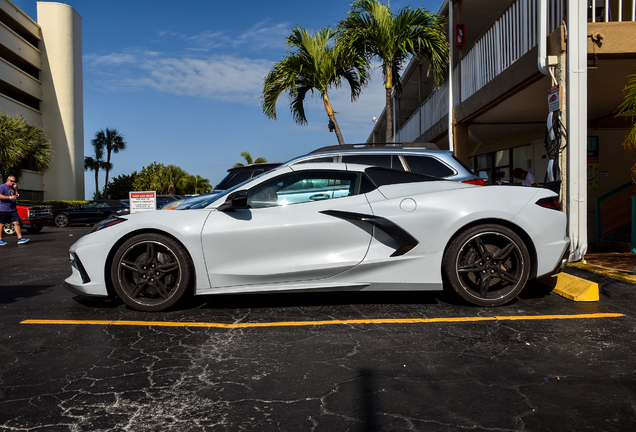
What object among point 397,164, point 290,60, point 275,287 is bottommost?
point 275,287

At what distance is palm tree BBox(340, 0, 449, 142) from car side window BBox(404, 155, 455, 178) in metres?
7.05

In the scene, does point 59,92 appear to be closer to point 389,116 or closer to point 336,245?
point 389,116

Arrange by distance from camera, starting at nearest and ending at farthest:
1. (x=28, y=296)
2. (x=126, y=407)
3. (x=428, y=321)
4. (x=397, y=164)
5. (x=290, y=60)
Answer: (x=126, y=407)
(x=428, y=321)
(x=28, y=296)
(x=397, y=164)
(x=290, y=60)

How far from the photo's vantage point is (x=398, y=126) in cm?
2744

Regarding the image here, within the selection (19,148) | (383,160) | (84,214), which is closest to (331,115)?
(383,160)

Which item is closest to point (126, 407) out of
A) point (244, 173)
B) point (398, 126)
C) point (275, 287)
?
point (275, 287)

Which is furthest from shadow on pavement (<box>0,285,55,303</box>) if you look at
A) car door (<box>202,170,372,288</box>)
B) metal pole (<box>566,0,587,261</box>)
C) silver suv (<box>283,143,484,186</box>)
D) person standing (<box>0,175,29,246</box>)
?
person standing (<box>0,175,29,246</box>)

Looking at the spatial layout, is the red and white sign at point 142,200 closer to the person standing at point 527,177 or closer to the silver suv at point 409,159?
the silver suv at point 409,159

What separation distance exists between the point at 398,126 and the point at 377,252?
2397 cm

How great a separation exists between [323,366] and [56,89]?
4778 centimetres

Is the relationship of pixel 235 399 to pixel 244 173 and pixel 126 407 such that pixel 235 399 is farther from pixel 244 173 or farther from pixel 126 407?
pixel 244 173

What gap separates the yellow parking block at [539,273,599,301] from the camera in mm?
4793

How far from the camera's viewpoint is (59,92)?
142ft

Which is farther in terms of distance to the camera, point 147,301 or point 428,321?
point 147,301
